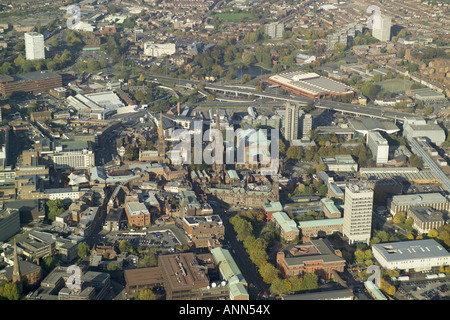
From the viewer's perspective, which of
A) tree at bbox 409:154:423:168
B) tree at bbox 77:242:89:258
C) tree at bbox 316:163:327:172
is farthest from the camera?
tree at bbox 409:154:423:168

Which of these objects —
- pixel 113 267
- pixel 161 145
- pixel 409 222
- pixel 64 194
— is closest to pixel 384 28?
pixel 161 145

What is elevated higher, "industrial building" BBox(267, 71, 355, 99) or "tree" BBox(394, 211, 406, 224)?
"industrial building" BBox(267, 71, 355, 99)

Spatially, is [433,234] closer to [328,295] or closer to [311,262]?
[311,262]

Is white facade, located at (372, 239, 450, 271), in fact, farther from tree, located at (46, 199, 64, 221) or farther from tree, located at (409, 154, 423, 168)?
tree, located at (46, 199, 64, 221)

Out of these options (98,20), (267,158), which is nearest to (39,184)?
(267,158)

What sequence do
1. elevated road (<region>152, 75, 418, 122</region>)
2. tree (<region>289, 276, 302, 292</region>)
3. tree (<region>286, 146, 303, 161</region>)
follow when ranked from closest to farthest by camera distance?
tree (<region>289, 276, 302, 292</region>) → tree (<region>286, 146, 303, 161</region>) → elevated road (<region>152, 75, 418, 122</region>)

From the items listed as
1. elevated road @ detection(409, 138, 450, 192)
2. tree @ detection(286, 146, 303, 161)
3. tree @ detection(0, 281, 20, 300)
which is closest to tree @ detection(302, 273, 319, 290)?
tree @ detection(0, 281, 20, 300)

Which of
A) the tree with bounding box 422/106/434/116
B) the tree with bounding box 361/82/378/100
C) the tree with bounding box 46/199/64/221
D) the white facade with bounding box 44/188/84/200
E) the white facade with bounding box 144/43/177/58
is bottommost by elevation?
the tree with bounding box 46/199/64/221
